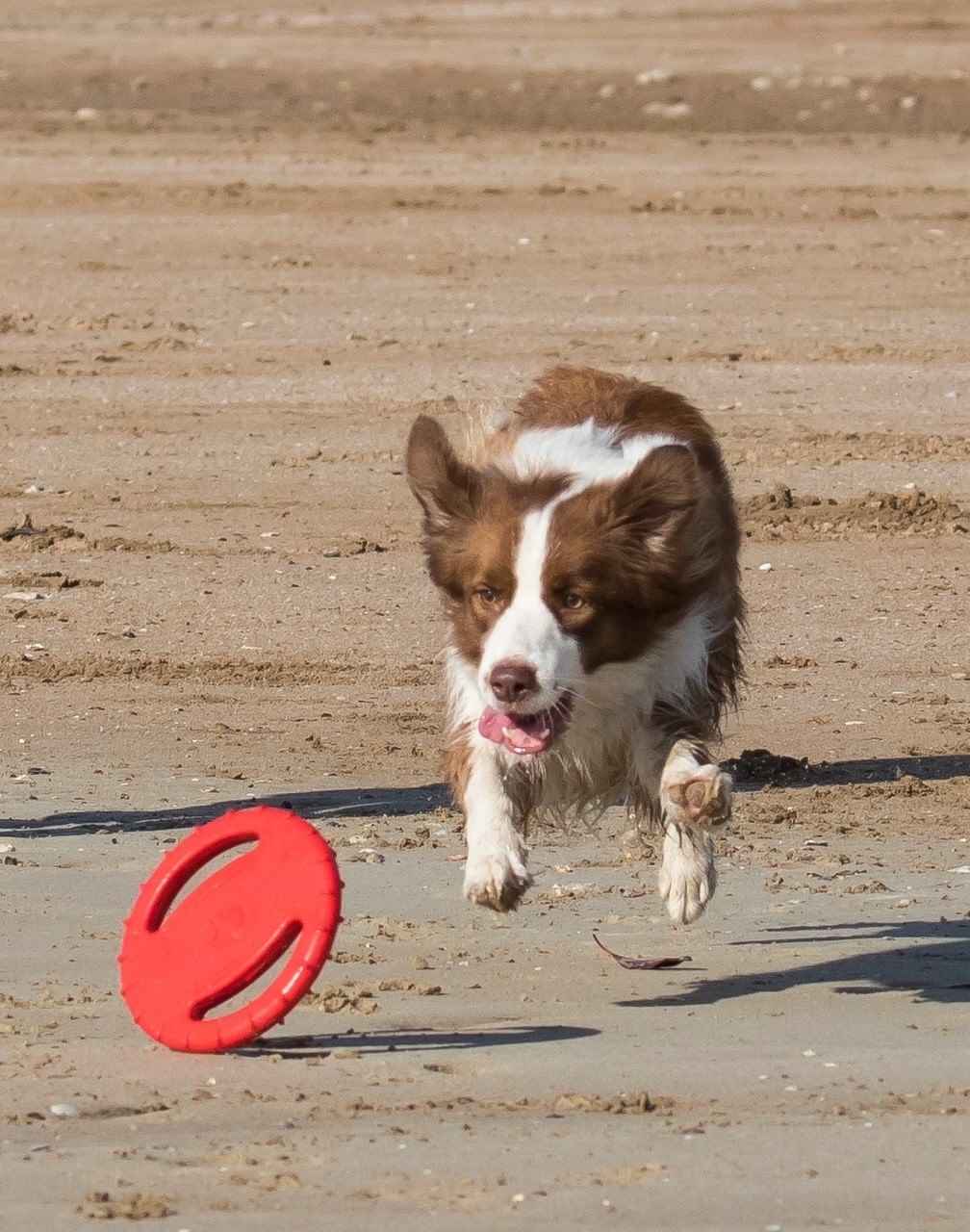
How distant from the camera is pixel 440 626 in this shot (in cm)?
1094

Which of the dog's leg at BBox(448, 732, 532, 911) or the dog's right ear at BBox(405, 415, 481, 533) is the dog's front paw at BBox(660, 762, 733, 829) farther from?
the dog's right ear at BBox(405, 415, 481, 533)

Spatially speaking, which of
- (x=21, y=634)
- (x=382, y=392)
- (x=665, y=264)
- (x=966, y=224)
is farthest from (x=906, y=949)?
(x=966, y=224)

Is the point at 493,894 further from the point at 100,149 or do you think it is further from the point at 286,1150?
the point at 100,149

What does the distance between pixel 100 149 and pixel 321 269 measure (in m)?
6.05

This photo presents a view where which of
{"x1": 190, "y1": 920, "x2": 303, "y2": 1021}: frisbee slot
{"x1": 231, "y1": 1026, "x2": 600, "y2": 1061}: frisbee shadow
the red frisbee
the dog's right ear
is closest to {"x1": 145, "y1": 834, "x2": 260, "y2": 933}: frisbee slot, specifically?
the red frisbee

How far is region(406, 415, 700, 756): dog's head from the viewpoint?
248 inches

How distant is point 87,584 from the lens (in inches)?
475

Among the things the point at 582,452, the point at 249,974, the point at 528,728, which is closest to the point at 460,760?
the point at 528,728

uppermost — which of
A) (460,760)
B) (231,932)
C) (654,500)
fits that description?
(654,500)

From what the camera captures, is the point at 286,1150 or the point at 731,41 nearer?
the point at 286,1150

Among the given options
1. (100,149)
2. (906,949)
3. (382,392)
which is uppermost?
(100,149)

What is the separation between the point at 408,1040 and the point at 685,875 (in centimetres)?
86

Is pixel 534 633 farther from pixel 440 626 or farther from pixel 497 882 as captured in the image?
pixel 440 626

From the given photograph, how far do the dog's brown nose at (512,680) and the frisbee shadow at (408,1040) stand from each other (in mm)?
784
